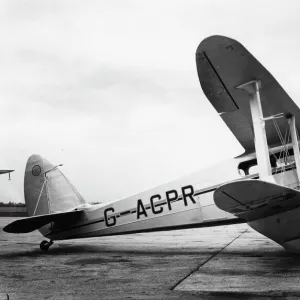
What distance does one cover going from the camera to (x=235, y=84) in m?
6.02

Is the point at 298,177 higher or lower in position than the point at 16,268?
higher

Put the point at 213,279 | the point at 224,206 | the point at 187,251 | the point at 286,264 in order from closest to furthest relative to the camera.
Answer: the point at 213,279 → the point at 224,206 → the point at 286,264 → the point at 187,251

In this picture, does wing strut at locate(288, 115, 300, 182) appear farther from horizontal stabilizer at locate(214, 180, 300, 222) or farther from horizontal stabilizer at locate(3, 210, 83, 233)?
horizontal stabilizer at locate(3, 210, 83, 233)

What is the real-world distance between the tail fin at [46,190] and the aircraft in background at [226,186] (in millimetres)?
24

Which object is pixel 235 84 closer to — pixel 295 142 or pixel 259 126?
pixel 259 126

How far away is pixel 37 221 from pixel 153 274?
142 inches

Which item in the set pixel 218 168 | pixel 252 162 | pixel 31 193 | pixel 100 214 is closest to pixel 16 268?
pixel 100 214

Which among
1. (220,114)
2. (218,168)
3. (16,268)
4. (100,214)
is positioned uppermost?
(220,114)

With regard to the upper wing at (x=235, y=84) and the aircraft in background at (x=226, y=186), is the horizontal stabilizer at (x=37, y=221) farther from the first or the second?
the upper wing at (x=235, y=84)

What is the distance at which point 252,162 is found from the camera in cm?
737

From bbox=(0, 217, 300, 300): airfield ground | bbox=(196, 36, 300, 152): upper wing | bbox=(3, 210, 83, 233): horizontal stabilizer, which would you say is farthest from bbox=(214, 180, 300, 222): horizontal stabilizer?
bbox=(3, 210, 83, 233): horizontal stabilizer

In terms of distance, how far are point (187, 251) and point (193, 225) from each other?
0.90m

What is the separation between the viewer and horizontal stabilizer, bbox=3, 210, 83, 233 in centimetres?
783

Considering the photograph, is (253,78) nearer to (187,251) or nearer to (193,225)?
(193,225)
